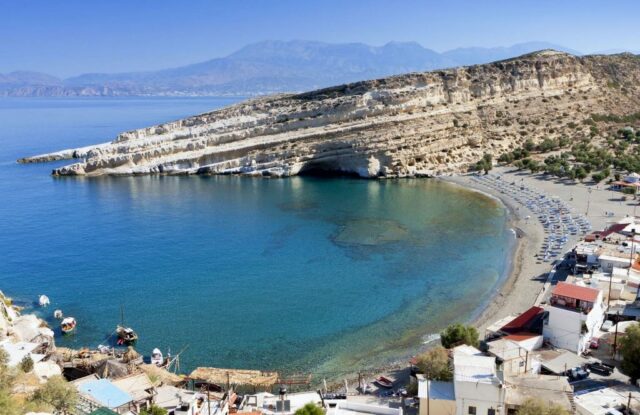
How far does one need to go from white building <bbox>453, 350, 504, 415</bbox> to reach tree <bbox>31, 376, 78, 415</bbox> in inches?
479

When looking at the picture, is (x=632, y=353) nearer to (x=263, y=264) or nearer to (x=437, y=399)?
(x=437, y=399)

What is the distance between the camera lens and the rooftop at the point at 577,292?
22438mm

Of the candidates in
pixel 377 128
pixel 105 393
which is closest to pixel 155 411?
pixel 105 393

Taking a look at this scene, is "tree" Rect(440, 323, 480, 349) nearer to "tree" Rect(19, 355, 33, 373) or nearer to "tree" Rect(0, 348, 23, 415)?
"tree" Rect(0, 348, 23, 415)

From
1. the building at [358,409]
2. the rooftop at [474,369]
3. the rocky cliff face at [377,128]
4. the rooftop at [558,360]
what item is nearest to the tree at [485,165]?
the rocky cliff face at [377,128]

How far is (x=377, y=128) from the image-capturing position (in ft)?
223

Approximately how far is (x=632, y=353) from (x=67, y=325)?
25.3 meters

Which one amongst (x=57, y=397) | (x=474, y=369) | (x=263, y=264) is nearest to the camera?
(x=57, y=397)

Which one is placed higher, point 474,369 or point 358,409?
point 474,369

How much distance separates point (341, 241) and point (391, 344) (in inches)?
622

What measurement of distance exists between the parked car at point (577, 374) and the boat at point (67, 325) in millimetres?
23216

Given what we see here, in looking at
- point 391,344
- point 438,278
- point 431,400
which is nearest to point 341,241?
point 438,278

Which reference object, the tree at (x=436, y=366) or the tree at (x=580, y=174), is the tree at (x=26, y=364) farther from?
the tree at (x=580, y=174)

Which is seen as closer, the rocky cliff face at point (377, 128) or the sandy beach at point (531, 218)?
the sandy beach at point (531, 218)
